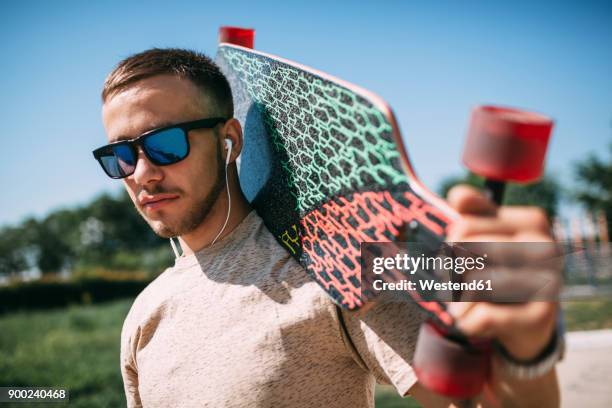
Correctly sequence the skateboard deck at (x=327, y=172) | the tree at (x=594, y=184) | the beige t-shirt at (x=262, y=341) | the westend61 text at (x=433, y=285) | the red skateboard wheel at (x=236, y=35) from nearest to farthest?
the westend61 text at (x=433, y=285) < the skateboard deck at (x=327, y=172) < the beige t-shirt at (x=262, y=341) < the red skateboard wheel at (x=236, y=35) < the tree at (x=594, y=184)

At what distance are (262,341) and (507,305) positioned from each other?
748 millimetres

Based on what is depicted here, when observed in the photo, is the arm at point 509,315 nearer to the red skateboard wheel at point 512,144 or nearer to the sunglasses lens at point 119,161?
the red skateboard wheel at point 512,144

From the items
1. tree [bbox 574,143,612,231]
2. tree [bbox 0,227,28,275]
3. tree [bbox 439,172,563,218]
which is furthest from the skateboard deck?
tree [bbox 0,227,28,275]

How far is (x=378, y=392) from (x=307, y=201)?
4.86 m

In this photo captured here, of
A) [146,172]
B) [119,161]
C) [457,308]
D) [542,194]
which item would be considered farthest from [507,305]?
[542,194]

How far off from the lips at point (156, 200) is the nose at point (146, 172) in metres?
0.05

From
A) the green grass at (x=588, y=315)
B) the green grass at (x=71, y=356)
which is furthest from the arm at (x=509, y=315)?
the green grass at (x=588, y=315)

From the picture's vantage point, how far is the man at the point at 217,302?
4.05ft

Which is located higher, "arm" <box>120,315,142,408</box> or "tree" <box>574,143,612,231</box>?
"arm" <box>120,315,142,408</box>

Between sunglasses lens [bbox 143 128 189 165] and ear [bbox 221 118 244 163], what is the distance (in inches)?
7.9

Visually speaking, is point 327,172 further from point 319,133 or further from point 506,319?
point 506,319

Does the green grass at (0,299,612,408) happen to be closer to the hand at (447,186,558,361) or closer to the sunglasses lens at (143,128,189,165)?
the sunglasses lens at (143,128,189,165)

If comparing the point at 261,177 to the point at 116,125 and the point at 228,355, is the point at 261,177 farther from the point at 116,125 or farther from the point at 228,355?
the point at 228,355

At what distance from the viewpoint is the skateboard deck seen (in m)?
1.07
